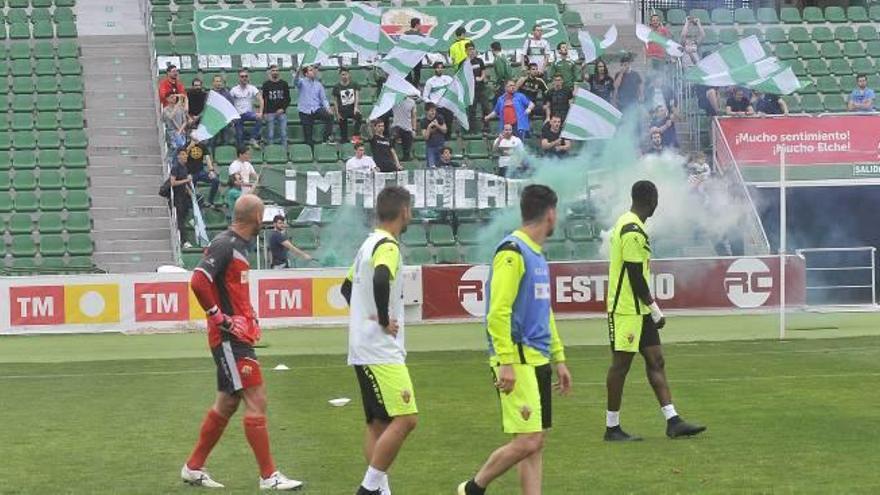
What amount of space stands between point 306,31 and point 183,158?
25.9ft

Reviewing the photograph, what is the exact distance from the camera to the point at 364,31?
35.8 meters

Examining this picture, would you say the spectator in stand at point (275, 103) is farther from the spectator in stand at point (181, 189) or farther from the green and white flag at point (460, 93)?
the green and white flag at point (460, 93)

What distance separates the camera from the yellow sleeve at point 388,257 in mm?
10055

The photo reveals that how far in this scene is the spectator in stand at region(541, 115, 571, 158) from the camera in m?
32.8

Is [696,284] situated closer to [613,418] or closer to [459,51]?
[459,51]

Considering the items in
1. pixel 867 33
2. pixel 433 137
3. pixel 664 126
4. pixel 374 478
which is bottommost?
pixel 374 478

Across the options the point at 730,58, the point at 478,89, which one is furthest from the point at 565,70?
the point at 730,58

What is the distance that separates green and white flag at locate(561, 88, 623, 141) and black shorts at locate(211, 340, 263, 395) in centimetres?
2211

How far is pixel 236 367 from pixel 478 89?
23.7 metres

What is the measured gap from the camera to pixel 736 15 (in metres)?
40.0

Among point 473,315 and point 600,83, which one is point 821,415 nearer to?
point 473,315

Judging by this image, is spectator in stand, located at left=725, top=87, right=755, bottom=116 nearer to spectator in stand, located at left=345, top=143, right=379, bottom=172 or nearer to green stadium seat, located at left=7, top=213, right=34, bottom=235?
spectator in stand, located at left=345, top=143, right=379, bottom=172

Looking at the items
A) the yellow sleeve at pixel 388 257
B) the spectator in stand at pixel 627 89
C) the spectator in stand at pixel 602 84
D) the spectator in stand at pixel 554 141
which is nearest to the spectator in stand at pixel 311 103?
the spectator in stand at pixel 554 141

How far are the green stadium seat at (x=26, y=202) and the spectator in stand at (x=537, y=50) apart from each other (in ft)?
35.2
